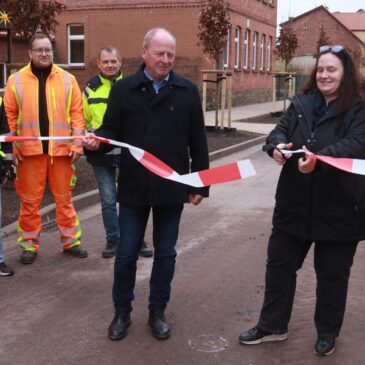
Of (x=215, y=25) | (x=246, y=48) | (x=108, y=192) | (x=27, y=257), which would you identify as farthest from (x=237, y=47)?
(x=27, y=257)

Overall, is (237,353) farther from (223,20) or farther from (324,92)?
(223,20)

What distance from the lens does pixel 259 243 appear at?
668cm

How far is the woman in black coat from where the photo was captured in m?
3.60

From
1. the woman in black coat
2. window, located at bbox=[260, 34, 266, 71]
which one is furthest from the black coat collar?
window, located at bbox=[260, 34, 266, 71]

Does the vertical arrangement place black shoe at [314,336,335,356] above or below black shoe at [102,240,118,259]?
below

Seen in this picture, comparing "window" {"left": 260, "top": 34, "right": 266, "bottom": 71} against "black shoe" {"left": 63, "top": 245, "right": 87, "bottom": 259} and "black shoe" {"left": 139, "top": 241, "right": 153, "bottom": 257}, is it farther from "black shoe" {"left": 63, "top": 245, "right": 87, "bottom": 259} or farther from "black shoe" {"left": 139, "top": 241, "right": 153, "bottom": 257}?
"black shoe" {"left": 63, "top": 245, "right": 87, "bottom": 259}

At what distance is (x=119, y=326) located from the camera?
4.11 m

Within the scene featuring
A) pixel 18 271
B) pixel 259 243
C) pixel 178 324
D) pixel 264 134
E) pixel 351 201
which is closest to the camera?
pixel 351 201

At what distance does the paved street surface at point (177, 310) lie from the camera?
152 inches

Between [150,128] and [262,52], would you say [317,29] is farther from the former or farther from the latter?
[150,128]

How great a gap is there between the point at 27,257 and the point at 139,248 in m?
2.02

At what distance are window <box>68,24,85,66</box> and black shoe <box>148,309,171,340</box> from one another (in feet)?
92.1

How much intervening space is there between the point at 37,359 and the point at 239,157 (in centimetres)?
1021

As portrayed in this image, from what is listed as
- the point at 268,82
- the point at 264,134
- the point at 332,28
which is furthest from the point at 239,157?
the point at 332,28
